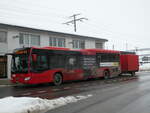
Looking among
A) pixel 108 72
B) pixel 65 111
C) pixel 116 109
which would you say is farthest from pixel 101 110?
pixel 108 72

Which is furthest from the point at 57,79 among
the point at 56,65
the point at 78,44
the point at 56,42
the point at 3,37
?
the point at 78,44

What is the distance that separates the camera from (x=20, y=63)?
16.2 m

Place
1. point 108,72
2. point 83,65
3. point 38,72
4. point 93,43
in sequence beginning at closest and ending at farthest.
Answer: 1. point 38,72
2. point 83,65
3. point 108,72
4. point 93,43

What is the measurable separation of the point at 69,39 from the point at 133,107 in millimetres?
23630

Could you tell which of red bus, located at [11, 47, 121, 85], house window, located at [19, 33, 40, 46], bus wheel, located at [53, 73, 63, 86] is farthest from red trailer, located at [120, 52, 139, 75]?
bus wheel, located at [53, 73, 63, 86]

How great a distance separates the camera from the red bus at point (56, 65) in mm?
15734

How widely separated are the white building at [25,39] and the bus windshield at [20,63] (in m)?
7.64

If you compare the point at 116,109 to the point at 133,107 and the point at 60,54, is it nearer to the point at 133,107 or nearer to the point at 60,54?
the point at 133,107

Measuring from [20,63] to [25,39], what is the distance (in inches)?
401

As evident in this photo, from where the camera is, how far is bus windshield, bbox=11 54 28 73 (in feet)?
51.9

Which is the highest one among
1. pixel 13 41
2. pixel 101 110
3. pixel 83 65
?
pixel 13 41

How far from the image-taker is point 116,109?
788 centimetres

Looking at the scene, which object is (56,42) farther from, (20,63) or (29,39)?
(20,63)

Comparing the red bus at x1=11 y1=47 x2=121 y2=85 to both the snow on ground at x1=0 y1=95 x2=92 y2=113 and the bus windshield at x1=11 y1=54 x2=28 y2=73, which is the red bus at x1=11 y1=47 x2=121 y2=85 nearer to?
the bus windshield at x1=11 y1=54 x2=28 y2=73
